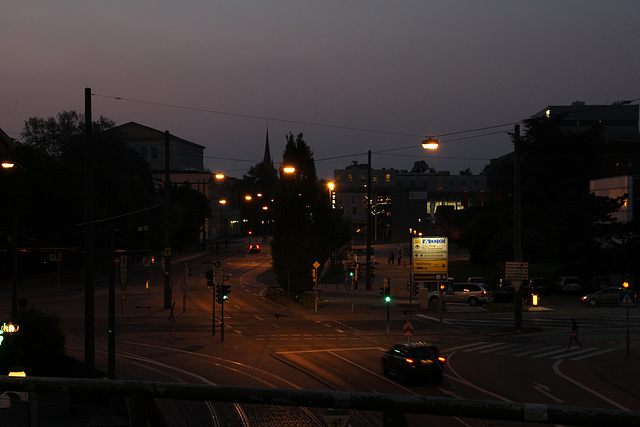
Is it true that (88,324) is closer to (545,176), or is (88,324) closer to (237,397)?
(237,397)

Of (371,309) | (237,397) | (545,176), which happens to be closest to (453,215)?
(545,176)

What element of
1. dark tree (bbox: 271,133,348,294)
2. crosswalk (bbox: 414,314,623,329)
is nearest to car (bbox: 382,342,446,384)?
crosswalk (bbox: 414,314,623,329)

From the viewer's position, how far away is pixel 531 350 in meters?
30.5

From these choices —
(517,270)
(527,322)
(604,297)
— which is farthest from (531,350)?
(604,297)

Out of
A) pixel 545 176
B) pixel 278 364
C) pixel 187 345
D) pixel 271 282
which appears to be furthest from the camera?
pixel 545 176

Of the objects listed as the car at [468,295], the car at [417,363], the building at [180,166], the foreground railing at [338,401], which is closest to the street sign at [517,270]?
the car at [417,363]

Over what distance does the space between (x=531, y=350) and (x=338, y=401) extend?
1170 inches

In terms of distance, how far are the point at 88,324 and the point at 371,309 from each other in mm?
29543

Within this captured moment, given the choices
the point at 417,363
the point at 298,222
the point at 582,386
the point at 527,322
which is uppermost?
the point at 298,222

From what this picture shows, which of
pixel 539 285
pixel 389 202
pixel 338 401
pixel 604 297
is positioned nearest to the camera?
pixel 338 401

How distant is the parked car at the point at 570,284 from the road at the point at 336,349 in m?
4.23

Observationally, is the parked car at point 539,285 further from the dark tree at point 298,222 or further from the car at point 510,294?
the dark tree at point 298,222

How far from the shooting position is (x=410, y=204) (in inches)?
5487

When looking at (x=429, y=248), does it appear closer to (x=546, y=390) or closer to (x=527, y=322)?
(x=527, y=322)
